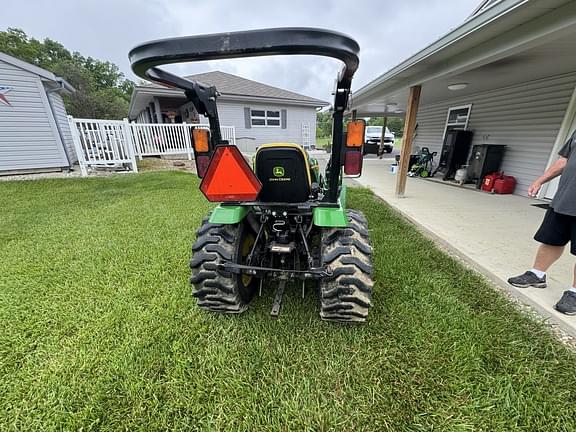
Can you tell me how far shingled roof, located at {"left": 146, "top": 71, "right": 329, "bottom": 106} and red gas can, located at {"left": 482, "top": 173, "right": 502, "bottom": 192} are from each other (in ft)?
32.6

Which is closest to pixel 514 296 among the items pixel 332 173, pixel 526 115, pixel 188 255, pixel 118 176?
pixel 332 173

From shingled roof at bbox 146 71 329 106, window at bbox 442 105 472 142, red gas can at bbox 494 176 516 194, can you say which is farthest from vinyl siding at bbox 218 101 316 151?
red gas can at bbox 494 176 516 194

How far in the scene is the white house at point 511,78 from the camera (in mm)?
2457

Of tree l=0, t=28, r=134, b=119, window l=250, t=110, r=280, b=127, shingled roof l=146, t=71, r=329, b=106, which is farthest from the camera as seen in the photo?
tree l=0, t=28, r=134, b=119

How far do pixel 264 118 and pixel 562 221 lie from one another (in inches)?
489

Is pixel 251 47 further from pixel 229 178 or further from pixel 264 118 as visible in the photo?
pixel 264 118

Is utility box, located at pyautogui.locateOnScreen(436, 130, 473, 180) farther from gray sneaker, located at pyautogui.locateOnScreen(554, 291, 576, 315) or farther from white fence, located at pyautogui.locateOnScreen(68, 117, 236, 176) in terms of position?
white fence, located at pyautogui.locateOnScreen(68, 117, 236, 176)

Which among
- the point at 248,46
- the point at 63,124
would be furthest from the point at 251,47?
the point at 63,124

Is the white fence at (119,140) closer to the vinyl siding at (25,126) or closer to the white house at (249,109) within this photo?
the vinyl siding at (25,126)

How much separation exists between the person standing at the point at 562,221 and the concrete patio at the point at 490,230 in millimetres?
120

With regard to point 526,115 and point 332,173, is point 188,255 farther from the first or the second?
point 526,115

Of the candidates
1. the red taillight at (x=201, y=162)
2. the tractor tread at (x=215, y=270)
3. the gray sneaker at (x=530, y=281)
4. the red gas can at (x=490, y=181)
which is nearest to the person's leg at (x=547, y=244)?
the gray sneaker at (x=530, y=281)

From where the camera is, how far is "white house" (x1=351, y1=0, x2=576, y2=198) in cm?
246

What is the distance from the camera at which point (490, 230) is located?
3.34 m
